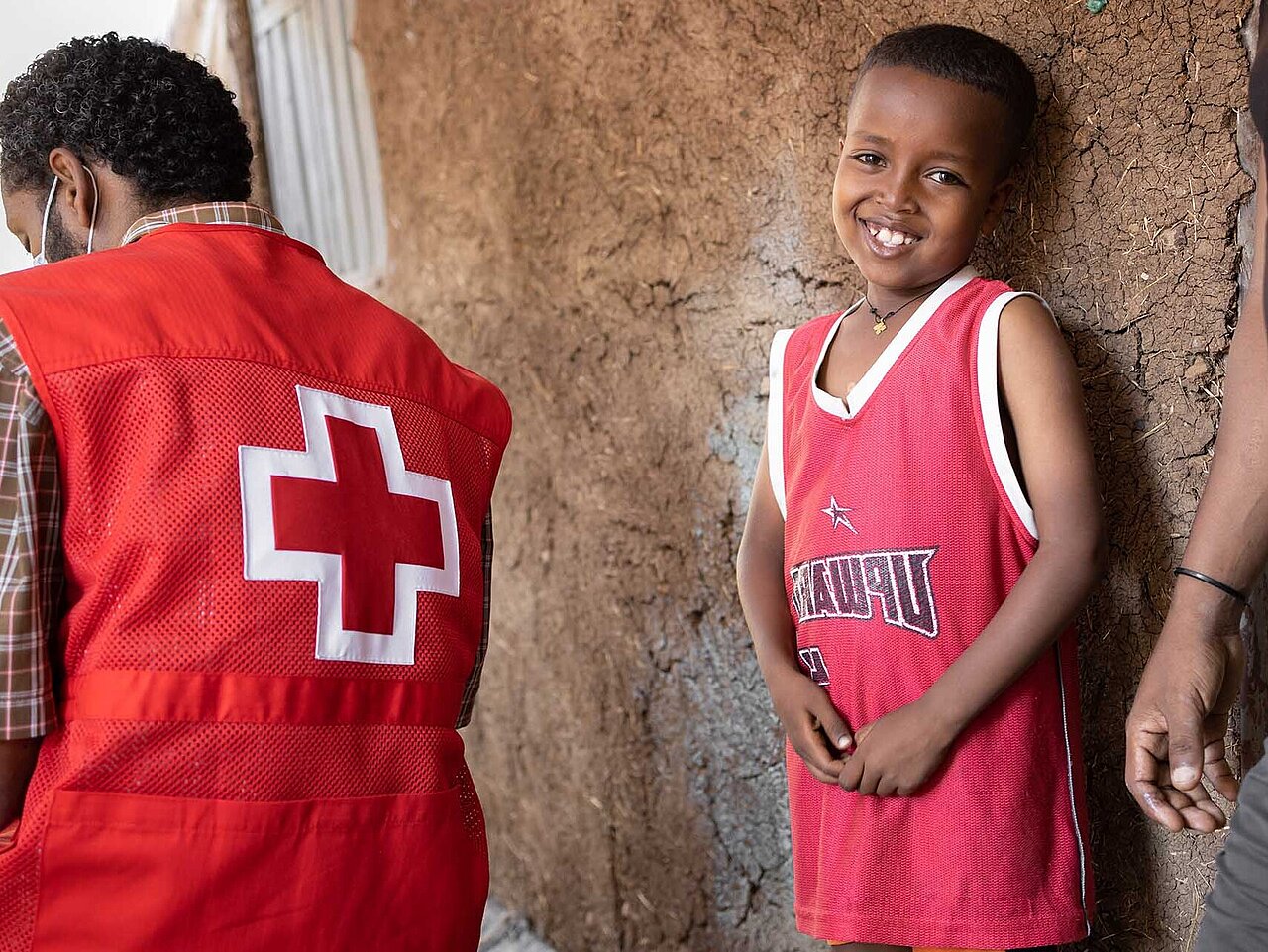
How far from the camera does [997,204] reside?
5.20 ft

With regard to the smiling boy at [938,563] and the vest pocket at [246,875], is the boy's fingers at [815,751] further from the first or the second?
the vest pocket at [246,875]

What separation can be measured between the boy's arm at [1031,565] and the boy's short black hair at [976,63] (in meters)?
0.29

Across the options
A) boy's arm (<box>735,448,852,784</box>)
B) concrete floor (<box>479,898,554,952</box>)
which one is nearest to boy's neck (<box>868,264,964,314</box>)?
boy's arm (<box>735,448,852,784</box>)

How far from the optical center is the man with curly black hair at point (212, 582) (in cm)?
116

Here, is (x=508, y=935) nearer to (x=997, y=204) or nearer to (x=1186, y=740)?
(x=997, y=204)

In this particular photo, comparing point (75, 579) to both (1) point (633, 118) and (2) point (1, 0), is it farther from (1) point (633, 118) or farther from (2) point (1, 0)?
(2) point (1, 0)

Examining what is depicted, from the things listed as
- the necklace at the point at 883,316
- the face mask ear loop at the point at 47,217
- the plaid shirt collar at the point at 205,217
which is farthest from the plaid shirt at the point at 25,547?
the necklace at the point at 883,316

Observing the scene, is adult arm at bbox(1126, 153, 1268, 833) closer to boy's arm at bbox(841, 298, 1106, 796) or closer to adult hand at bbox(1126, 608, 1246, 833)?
adult hand at bbox(1126, 608, 1246, 833)

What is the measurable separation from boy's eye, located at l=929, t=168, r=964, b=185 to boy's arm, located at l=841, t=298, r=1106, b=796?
0.19 metres

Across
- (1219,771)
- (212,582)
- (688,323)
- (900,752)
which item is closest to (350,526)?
(212,582)

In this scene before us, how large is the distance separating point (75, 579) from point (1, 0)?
2.76 metres

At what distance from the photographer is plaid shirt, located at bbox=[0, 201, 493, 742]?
3.74 ft

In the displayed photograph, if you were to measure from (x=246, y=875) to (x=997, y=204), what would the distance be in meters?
1.21

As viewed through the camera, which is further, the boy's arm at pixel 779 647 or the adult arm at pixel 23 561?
the boy's arm at pixel 779 647
